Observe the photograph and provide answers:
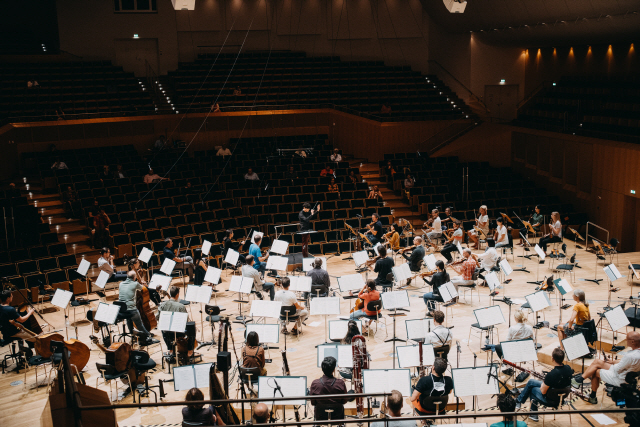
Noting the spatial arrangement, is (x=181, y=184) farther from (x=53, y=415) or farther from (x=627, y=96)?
(x=627, y=96)

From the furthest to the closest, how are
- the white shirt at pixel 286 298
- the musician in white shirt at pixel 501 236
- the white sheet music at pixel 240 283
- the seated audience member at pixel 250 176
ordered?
the seated audience member at pixel 250 176, the musician in white shirt at pixel 501 236, the white sheet music at pixel 240 283, the white shirt at pixel 286 298

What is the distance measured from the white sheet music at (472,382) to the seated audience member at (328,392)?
1280 mm

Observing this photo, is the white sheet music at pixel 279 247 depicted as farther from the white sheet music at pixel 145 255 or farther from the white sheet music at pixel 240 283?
the white sheet music at pixel 145 255

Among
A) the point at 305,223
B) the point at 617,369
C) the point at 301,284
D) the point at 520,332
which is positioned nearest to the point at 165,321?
the point at 301,284

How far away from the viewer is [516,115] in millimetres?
22297

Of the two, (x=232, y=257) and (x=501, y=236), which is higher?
(x=232, y=257)

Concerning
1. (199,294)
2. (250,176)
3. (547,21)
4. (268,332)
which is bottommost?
(268,332)

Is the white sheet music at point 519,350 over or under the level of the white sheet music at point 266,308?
under

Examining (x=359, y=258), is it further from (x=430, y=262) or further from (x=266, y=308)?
(x=266, y=308)

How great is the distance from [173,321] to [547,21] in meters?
14.2

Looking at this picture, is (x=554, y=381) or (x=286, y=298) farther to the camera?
(x=286, y=298)

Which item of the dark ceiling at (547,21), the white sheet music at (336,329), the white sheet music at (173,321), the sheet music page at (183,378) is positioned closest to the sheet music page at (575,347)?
the white sheet music at (336,329)

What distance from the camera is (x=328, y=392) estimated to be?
661 centimetres

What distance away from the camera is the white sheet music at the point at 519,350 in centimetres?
726
